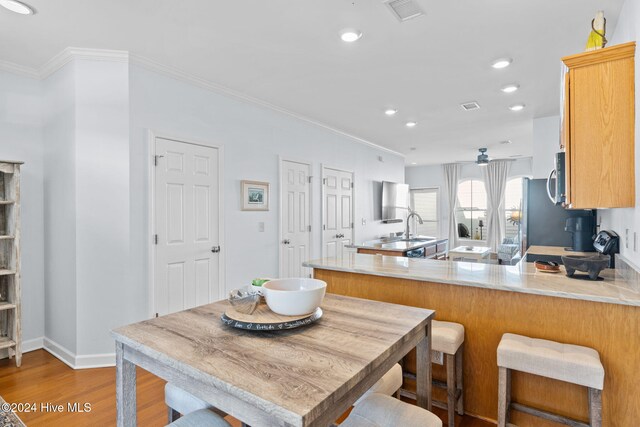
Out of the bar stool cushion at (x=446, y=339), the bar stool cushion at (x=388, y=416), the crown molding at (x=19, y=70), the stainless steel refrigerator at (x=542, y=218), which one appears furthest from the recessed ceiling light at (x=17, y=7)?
the stainless steel refrigerator at (x=542, y=218)

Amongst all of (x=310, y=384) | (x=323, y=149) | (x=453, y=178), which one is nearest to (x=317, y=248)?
(x=323, y=149)

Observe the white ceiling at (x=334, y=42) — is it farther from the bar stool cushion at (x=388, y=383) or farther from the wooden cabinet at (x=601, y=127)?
the bar stool cushion at (x=388, y=383)

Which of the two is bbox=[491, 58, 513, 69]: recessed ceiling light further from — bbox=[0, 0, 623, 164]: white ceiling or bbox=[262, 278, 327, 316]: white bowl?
bbox=[262, 278, 327, 316]: white bowl

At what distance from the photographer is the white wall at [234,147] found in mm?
3047

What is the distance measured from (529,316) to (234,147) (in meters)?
3.16

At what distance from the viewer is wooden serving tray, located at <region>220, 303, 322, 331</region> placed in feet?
3.55

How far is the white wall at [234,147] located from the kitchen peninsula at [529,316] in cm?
181

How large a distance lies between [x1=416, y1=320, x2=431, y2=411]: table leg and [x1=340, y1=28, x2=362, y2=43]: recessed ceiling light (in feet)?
7.03

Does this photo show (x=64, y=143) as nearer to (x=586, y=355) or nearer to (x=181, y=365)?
(x=181, y=365)

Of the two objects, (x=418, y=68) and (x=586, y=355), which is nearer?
(x=586, y=355)

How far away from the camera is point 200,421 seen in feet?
3.72

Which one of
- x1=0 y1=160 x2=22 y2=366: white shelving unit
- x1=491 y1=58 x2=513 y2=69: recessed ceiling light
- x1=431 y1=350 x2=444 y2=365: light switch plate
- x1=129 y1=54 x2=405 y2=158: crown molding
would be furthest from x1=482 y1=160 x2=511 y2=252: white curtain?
x1=0 y1=160 x2=22 y2=366: white shelving unit

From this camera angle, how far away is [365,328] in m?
1.14

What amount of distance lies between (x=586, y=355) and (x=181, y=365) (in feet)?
5.83
